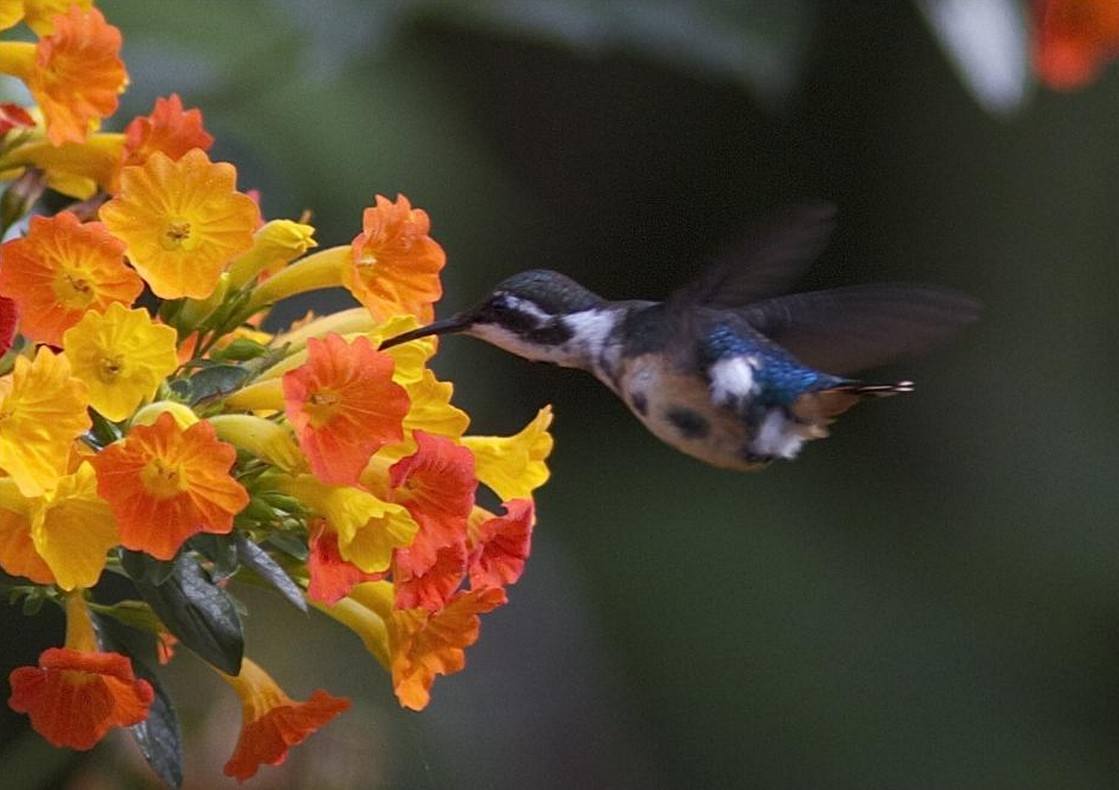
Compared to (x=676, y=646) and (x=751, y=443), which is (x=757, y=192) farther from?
(x=751, y=443)

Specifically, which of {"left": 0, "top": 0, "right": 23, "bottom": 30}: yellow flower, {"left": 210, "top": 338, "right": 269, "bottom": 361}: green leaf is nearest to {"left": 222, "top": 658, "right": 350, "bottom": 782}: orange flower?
{"left": 210, "top": 338, "right": 269, "bottom": 361}: green leaf

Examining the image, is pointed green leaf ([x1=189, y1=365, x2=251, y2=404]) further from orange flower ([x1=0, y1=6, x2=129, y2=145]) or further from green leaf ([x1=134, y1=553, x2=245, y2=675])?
orange flower ([x1=0, y1=6, x2=129, y2=145])

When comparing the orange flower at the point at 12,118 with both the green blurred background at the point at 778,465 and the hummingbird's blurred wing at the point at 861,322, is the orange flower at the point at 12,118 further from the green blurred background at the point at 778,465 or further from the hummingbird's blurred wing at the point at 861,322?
the green blurred background at the point at 778,465

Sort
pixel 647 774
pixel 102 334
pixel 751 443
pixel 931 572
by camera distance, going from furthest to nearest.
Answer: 1. pixel 931 572
2. pixel 647 774
3. pixel 751 443
4. pixel 102 334

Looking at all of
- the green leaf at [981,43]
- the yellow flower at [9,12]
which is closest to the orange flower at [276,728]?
the yellow flower at [9,12]

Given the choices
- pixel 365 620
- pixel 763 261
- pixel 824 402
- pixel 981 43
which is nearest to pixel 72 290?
pixel 365 620

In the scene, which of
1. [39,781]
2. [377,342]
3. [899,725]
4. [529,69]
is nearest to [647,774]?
[899,725]

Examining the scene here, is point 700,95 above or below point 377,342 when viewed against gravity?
below

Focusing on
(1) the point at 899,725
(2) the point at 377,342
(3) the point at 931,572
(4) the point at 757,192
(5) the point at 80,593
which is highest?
(2) the point at 377,342
